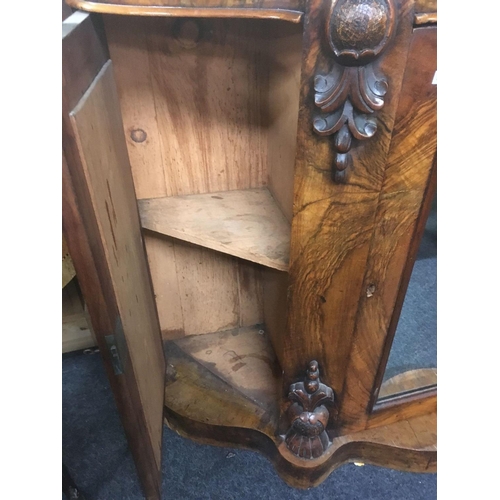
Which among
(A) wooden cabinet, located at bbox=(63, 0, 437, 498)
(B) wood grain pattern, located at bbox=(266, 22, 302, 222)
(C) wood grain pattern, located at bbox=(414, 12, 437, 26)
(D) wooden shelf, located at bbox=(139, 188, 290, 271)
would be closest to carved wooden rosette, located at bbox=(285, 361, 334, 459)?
(A) wooden cabinet, located at bbox=(63, 0, 437, 498)

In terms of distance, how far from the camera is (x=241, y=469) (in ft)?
3.58

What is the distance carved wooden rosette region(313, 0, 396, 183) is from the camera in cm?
53

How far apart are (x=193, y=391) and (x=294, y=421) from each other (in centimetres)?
31

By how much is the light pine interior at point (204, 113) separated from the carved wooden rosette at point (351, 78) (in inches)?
5.9

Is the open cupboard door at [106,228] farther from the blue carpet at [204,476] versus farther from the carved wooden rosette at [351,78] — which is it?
the carved wooden rosette at [351,78]

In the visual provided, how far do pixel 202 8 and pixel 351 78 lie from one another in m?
0.21

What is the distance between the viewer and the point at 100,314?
60 centimetres

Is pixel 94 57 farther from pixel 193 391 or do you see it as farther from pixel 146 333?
pixel 193 391

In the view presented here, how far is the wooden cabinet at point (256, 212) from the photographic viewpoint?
1.86ft

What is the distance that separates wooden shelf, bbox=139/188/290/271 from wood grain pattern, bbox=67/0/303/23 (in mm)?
423

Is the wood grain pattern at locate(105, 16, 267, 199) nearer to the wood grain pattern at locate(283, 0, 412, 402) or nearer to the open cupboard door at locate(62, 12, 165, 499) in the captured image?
the open cupboard door at locate(62, 12, 165, 499)

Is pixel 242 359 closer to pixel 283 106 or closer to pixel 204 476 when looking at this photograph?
pixel 204 476

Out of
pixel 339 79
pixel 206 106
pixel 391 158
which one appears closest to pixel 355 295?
pixel 391 158

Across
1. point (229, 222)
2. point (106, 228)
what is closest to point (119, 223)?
point (106, 228)
